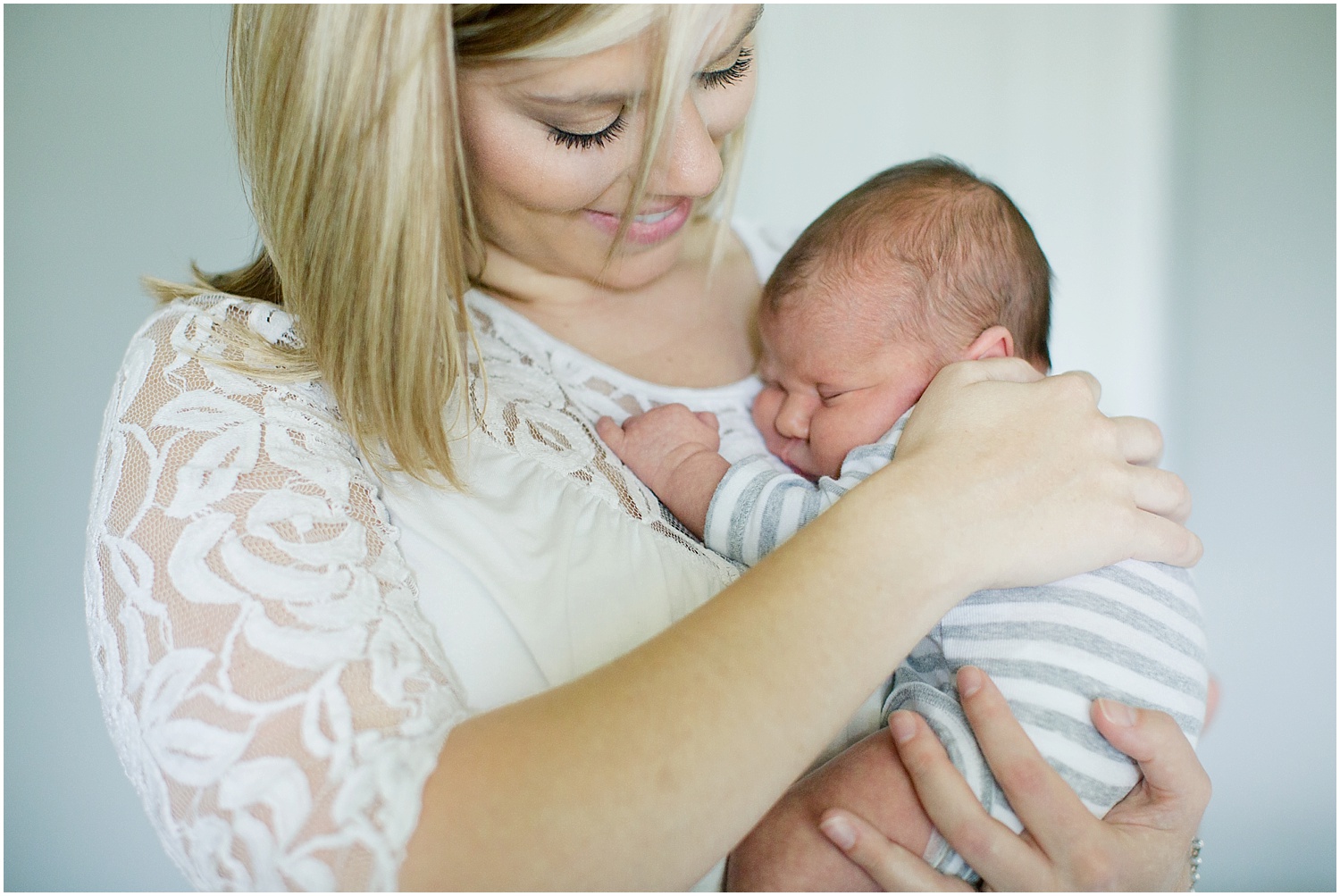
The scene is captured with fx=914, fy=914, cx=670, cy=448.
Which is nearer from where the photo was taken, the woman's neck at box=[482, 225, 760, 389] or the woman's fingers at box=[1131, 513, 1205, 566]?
the woman's fingers at box=[1131, 513, 1205, 566]

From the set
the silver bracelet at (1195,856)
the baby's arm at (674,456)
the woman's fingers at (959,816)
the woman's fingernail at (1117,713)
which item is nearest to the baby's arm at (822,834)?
the woman's fingers at (959,816)

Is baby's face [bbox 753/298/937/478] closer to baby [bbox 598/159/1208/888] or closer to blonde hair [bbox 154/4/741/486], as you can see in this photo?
baby [bbox 598/159/1208/888]

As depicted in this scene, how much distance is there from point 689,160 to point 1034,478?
0.54 metres

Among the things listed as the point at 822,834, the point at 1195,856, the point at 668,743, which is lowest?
the point at 1195,856

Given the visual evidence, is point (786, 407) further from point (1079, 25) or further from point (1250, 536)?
point (1079, 25)

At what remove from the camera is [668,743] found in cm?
66

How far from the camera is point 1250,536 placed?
208 centimetres

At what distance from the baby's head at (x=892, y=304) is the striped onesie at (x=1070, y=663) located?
228mm

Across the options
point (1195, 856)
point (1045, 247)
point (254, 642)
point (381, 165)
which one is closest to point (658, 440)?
point (381, 165)

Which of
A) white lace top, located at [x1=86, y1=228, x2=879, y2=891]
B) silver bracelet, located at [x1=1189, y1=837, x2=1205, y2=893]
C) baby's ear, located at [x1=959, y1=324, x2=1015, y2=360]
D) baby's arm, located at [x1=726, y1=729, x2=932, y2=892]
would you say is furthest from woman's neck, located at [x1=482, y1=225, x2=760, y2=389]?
silver bracelet, located at [x1=1189, y1=837, x2=1205, y2=893]

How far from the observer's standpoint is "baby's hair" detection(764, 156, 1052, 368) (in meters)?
1.20

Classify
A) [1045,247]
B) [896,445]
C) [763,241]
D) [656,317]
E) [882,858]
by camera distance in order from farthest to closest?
[1045,247], [763,241], [656,317], [896,445], [882,858]

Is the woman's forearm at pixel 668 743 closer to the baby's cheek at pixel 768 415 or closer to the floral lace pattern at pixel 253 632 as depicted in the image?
the floral lace pattern at pixel 253 632

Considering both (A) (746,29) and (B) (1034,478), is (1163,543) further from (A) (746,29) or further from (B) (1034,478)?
(A) (746,29)
